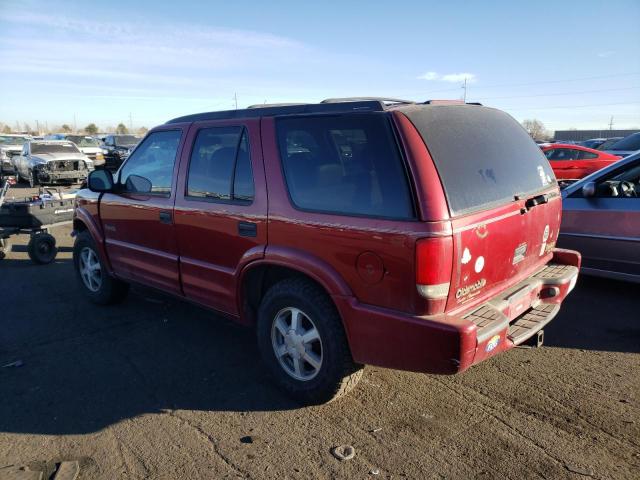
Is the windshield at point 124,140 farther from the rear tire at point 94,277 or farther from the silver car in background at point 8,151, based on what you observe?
the rear tire at point 94,277

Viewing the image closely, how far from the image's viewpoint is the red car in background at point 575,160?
13820 millimetres

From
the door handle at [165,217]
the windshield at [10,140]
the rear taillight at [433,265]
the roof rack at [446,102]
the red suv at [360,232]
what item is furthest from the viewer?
the windshield at [10,140]

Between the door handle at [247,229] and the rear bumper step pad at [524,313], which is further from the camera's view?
the door handle at [247,229]

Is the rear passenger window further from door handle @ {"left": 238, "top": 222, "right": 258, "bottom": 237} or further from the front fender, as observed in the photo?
the front fender

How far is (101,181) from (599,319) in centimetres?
504

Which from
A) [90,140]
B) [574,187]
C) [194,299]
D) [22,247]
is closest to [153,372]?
[194,299]

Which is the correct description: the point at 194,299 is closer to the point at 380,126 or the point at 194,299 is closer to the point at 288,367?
the point at 288,367

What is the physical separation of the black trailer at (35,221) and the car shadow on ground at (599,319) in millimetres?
6882

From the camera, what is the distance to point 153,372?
3.85 meters

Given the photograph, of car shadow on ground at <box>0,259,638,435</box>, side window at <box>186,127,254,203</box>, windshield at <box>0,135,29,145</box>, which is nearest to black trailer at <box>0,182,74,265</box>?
car shadow on ground at <box>0,259,638,435</box>

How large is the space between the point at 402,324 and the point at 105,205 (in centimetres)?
353

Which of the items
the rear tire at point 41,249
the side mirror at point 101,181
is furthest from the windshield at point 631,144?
the rear tire at point 41,249

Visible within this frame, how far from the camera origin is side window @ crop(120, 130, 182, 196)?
425 cm

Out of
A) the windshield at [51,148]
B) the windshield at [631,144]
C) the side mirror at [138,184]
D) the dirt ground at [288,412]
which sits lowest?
→ the dirt ground at [288,412]
